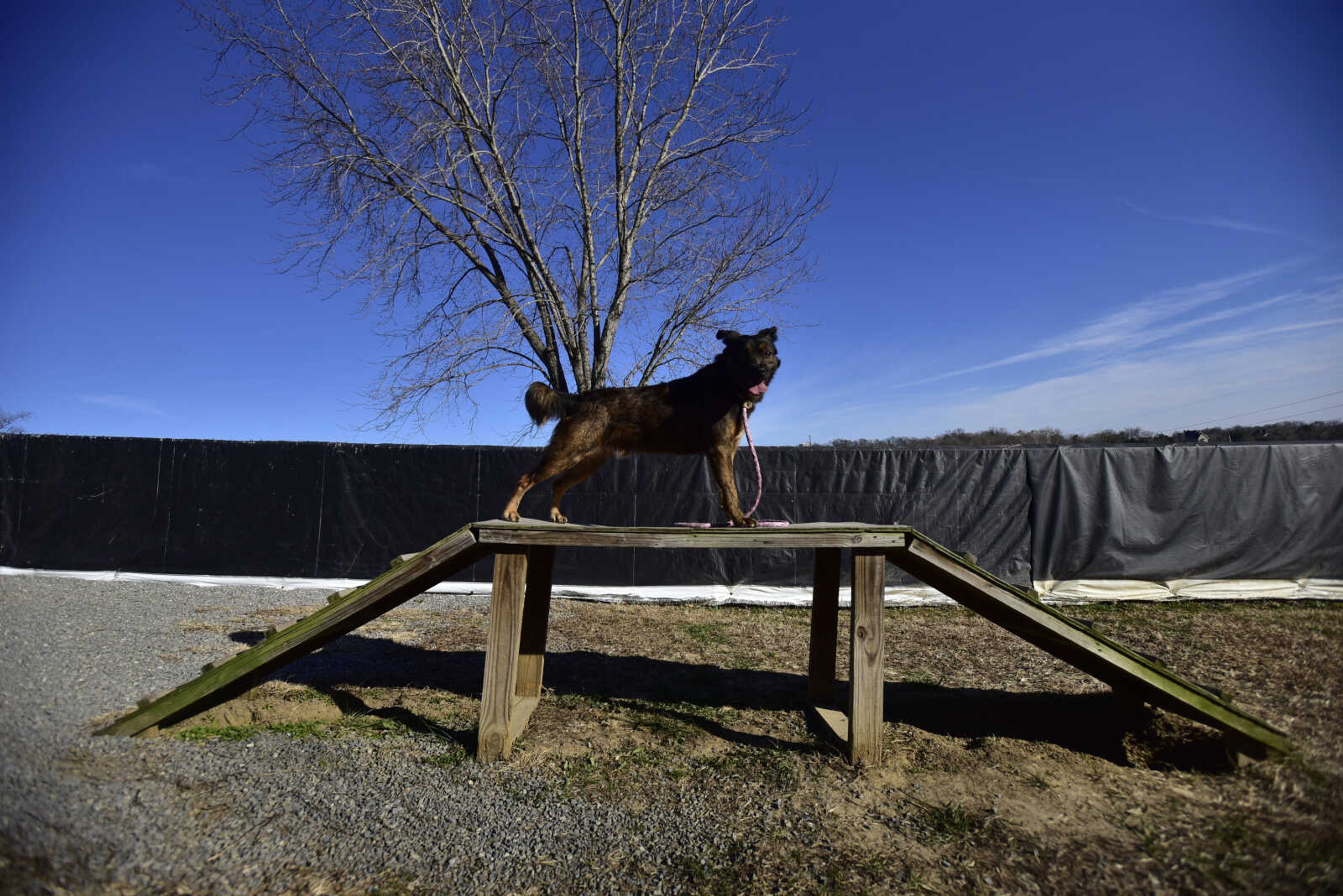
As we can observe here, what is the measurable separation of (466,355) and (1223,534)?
37.6 feet

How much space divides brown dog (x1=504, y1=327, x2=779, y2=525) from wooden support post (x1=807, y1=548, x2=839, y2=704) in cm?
96

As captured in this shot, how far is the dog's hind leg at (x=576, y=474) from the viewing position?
4.89 metres

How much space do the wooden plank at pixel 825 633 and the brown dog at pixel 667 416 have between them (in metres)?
0.98

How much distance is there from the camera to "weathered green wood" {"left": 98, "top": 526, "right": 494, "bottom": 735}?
12.4ft

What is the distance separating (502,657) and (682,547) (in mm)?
1205

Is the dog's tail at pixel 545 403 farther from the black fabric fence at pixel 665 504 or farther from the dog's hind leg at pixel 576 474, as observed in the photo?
the black fabric fence at pixel 665 504

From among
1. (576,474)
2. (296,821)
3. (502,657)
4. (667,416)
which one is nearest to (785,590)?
(576,474)

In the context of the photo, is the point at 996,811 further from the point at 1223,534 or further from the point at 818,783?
the point at 1223,534

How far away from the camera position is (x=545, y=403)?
4977mm

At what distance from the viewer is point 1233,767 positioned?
3439 millimetres

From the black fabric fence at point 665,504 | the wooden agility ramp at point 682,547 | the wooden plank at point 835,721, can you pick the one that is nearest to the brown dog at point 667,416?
the wooden agility ramp at point 682,547

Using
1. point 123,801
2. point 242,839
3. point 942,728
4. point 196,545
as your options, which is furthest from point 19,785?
point 196,545

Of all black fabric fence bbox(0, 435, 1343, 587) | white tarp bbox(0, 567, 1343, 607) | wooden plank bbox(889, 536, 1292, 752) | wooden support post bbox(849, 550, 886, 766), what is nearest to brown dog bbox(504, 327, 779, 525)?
wooden support post bbox(849, 550, 886, 766)

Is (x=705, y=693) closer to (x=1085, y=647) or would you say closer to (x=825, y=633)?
(x=825, y=633)
